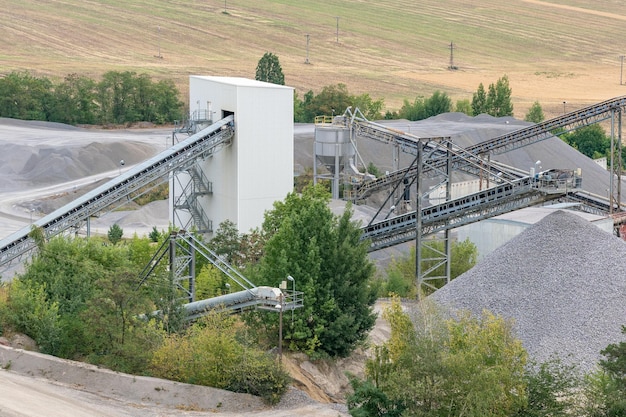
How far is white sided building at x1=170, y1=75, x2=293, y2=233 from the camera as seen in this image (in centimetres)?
5938

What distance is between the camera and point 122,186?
5716 centimetres

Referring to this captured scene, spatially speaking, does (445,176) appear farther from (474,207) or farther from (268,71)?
(268,71)

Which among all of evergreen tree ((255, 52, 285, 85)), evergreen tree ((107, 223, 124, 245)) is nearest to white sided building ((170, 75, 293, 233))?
evergreen tree ((107, 223, 124, 245))

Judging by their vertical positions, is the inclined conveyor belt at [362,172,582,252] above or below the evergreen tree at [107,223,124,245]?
above

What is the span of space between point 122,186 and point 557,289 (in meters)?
22.7

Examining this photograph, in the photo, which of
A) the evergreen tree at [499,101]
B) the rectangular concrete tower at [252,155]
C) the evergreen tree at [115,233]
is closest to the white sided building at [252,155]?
the rectangular concrete tower at [252,155]

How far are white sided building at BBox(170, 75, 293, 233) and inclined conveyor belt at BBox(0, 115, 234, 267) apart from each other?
2.87ft

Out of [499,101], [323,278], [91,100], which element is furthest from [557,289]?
[499,101]

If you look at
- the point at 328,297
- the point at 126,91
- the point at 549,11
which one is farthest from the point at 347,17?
the point at 328,297

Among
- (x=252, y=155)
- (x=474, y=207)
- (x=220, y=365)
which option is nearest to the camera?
(x=220, y=365)

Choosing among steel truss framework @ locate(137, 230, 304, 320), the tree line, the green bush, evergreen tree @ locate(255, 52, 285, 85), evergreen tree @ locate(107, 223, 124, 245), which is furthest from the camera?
evergreen tree @ locate(255, 52, 285, 85)

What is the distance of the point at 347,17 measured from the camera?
176375 mm

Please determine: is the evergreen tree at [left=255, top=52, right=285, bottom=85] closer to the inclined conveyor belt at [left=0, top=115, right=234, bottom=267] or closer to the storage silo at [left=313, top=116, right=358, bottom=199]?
the storage silo at [left=313, top=116, right=358, bottom=199]

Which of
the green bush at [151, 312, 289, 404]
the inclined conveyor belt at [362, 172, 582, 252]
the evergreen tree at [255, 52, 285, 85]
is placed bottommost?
the green bush at [151, 312, 289, 404]
